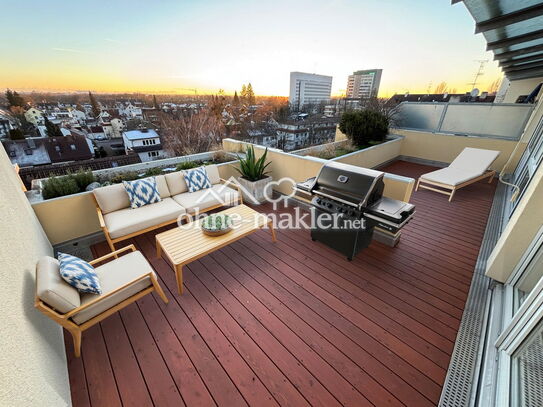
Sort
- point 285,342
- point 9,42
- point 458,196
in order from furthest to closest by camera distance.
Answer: point 458,196
point 9,42
point 285,342

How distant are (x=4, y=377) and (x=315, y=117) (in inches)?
386

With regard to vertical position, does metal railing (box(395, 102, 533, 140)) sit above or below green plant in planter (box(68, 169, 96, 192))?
above

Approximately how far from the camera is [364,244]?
8.80 feet

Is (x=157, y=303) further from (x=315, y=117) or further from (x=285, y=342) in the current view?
(x=315, y=117)

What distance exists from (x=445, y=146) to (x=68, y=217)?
8413 millimetres

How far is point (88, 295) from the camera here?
5.63 ft

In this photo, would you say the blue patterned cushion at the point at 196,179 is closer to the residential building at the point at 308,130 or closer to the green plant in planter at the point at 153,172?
the green plant in planter at the point at 153,172

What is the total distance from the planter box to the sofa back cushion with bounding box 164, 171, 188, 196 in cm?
109

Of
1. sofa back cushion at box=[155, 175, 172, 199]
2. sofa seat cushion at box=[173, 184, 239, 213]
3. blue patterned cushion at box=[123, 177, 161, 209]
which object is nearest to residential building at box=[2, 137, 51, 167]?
blue patterned cushion at box=[123, 177, 161, 209]

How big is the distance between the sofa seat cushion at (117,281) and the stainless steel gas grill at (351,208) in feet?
6.85

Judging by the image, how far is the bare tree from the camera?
757 centimetres

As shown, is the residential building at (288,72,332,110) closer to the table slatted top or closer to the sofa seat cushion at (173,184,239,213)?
the sofa seat cushion at (173,184,239,213)

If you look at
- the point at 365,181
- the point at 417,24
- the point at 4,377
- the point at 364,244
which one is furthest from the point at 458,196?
the point at 4,377

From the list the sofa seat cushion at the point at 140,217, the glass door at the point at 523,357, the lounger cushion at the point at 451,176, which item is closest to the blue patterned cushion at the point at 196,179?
the sofa seat cushion at the point at 140,217
